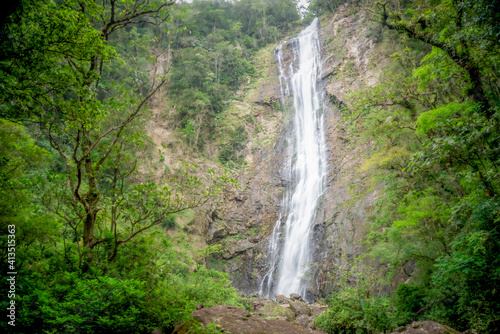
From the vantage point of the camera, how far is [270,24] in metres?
40.2

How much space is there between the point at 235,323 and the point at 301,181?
58.8ft

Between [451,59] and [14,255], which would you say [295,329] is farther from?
[451,59]

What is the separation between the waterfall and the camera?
58.2 feet

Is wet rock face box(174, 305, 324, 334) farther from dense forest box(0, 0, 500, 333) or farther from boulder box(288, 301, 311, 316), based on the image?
boulder box(288, 301, 311, 316)

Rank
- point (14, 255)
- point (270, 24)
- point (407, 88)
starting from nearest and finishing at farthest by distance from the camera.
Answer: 1. point (14, 255)
2. point (407, 88)
3. point (270, 24)

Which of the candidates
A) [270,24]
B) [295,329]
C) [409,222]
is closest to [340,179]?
[409,222]

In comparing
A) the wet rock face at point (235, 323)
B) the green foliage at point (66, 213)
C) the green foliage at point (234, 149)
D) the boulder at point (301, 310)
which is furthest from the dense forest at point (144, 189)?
the green foliage at point (234, 149)

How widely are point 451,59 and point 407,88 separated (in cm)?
256

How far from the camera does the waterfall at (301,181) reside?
17750 millimetres

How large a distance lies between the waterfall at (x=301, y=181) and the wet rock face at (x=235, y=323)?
11.1 m

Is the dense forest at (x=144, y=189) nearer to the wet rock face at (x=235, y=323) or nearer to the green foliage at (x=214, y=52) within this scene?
the wet rock face at (x=235, y=323)

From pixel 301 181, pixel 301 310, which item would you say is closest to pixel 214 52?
pixel 301 181

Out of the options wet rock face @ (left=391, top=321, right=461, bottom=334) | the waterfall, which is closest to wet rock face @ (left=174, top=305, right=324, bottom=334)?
wet rock face @ (left=391, top=321, right=461, bottom=334)

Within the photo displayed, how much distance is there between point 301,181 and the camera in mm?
22250
